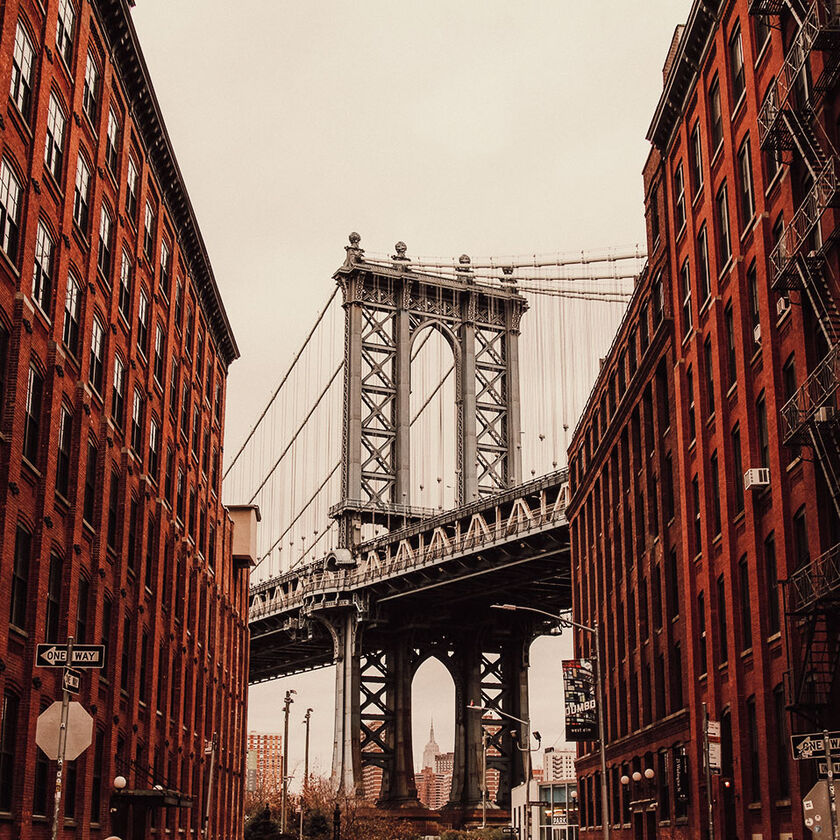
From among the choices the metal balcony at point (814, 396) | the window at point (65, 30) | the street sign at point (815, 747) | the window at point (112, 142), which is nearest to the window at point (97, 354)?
the window at point (112, 142)

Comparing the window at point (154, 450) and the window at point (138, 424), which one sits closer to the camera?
the window at point (138, 424)

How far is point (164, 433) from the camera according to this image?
50.2 meters

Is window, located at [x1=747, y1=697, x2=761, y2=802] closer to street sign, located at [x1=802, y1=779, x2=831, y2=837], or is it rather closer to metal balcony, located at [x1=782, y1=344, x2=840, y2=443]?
metal balcony, located at [x1=782, y1=344, x2=840, y2=443]

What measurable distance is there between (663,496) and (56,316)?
23128 millimetres

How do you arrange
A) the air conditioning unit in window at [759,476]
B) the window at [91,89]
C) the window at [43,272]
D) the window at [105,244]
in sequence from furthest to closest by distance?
the window at [105,244] → the window at [91,89] → the air conditioning unit in window at [759,476] → the window at [43,272]

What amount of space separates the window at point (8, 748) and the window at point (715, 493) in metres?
20.7

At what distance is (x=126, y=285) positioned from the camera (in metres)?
43.9

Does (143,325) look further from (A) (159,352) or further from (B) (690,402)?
(B) (690,402)

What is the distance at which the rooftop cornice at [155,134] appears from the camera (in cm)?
4078

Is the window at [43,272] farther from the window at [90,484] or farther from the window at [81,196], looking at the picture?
the window at [90,484]

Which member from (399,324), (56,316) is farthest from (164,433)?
(399,324)

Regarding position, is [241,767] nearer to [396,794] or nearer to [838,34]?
[396,794]

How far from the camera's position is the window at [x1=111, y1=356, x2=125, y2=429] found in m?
41.5

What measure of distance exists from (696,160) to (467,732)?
7518 cm
